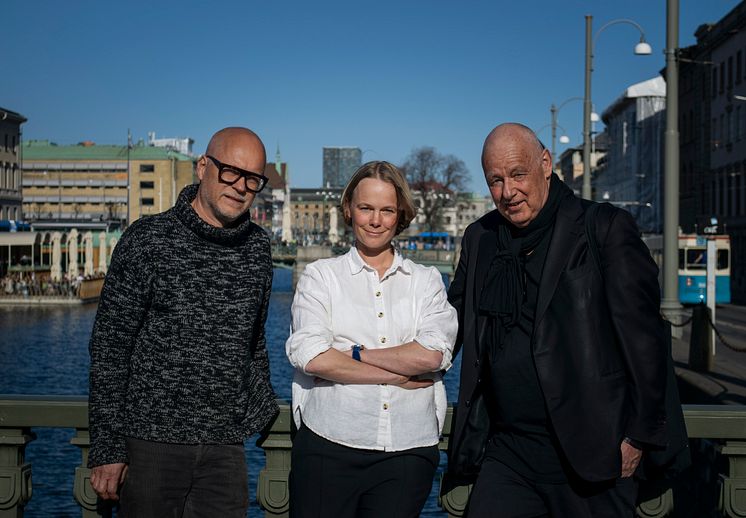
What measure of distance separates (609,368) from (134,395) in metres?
1.87

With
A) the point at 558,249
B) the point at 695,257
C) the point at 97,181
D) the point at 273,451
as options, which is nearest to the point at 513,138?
the point at 558,249

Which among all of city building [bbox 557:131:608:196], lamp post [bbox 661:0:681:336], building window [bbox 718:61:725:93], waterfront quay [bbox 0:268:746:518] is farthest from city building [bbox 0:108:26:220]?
lamp post [bbox 661:0:681:336]

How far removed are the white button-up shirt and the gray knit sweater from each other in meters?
0.25

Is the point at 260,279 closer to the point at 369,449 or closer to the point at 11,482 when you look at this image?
the point at 369,449

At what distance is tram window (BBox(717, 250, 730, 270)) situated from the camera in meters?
38.7

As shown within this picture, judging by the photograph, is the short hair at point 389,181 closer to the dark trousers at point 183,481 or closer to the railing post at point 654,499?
the dark trousers at point 183,481

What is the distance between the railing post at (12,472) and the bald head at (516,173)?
7.89 feet

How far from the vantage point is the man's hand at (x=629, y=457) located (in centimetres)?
395

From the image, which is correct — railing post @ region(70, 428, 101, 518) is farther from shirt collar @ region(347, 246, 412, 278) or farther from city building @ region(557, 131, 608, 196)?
city building @ region(557, 131, 608, 196)

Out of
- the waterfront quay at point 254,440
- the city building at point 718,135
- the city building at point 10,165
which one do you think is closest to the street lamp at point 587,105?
A: the waterfront quay at point 254,440

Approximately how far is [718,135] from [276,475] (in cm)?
5915

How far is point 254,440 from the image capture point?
659 inches

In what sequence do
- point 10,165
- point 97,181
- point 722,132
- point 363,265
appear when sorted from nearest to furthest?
point 363,265
point 722,132
point 10,165
point 97,181

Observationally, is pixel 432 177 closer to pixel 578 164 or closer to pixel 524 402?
pixel 578 164
